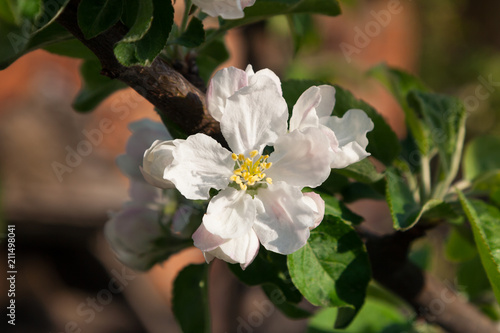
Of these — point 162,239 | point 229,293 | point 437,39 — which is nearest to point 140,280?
point 229,293

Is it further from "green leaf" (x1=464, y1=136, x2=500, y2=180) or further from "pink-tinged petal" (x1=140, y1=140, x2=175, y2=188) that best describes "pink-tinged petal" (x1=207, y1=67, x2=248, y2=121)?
"green leaf" (x1=464, y1=136, x2=500, y2=180)

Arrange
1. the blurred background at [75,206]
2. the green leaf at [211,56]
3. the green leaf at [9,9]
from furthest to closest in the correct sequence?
the blurred background at [75,206], the green leaf at [211,56], the green leaf at [9,9]

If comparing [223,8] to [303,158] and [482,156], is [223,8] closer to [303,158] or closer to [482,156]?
[303,158]

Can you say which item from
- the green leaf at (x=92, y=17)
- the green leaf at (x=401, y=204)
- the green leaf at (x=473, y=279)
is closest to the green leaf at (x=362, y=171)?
the green leaf at (x=401, y=204)

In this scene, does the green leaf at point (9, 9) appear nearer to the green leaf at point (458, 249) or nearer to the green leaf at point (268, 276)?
the green leaf at point (268, 276)

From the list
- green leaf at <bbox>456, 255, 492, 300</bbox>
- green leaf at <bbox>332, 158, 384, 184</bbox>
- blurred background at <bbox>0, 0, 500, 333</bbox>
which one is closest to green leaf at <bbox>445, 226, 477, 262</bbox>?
green leaf at <bbox>456, 255, 492, 300</bbox>

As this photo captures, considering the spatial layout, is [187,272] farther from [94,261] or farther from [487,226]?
[94,261]
